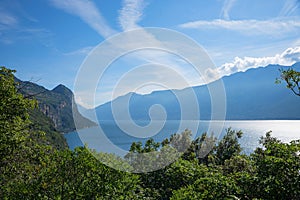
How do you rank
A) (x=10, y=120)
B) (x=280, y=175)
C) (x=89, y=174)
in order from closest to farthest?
(x=280, y=175)
(x=89, y=174)
(x=10, y=120)

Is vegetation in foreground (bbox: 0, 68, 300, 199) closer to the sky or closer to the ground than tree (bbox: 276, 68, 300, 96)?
closer to the ground

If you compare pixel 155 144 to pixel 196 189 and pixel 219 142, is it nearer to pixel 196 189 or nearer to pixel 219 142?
pixel 196 189

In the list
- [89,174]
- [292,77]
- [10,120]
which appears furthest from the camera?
[292,77]

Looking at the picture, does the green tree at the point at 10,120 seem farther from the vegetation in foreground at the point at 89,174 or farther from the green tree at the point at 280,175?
A: the green tree at the point at 280,175

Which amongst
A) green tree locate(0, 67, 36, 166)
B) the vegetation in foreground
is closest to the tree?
the vegetation in foreground

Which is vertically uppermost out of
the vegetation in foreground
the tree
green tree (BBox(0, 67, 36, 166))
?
the tree

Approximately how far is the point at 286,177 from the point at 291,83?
10.5ft

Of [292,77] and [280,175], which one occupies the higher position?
[292,77]

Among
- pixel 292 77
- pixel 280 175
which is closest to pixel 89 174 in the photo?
pixel 280 175

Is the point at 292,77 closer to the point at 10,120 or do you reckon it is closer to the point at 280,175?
the point at 280,175

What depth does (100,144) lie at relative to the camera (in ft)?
23.9

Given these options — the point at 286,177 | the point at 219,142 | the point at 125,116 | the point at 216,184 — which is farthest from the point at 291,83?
the point at 219,142

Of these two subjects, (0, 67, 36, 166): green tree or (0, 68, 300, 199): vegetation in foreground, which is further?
(0, 67, 36, 166): green tree

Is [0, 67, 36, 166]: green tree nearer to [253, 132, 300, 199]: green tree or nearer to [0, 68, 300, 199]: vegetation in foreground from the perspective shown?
[0, 68, 300, 199]: vegetation in foreground
